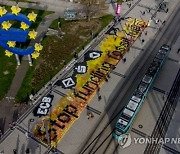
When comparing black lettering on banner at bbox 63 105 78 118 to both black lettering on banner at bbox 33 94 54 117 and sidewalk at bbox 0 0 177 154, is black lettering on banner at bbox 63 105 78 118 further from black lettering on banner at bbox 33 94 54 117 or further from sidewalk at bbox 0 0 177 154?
black lettering on banner at bbox 33 94 54 117

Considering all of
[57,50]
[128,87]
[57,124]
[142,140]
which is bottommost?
[57,124]

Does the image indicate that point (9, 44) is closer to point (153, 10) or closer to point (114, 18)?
point (114, 18)

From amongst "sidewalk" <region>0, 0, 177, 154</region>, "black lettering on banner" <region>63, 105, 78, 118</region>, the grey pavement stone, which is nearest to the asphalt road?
"sidewalk" <region>0, 0, 177, 154</region>

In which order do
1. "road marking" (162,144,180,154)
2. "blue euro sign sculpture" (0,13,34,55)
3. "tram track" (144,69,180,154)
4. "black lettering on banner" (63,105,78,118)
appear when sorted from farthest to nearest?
1. "blue euro sign sculpture" (0,13,34,55)
2. "black lettering on banner" (63,105,78,118)
3. "tram track" (144,69,180,154)
4. "road marking" (162,144,180,154)

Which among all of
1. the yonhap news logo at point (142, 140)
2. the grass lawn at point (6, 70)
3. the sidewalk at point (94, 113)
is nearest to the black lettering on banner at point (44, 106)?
the sidewalk at point (94, 113)

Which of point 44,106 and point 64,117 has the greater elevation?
point 44,106

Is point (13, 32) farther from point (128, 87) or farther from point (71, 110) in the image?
point (128, 87)

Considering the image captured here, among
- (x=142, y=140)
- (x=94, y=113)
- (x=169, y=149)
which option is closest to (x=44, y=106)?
(x=94, y=113)
